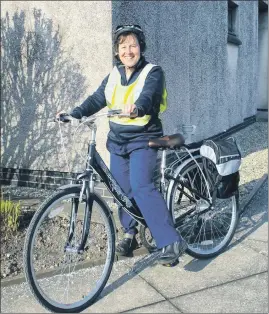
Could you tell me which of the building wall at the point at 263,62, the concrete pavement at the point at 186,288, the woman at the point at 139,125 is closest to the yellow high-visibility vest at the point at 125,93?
the woman at the point at 139,125

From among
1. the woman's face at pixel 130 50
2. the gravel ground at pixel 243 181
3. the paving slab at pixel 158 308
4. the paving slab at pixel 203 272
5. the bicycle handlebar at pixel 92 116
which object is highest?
the woman's face at pixel 130 50

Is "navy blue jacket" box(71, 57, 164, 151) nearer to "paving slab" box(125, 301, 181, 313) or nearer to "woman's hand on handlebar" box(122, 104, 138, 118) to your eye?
"woman's hand on handlebar" box(122, 104, 138, 118)

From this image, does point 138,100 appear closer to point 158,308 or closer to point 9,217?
point 158,308

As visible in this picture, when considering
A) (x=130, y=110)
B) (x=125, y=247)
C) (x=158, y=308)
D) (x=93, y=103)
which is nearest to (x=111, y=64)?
(x=93, y=103)

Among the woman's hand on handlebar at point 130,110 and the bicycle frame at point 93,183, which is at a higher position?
the woman's hand on handlebar at point 130,110

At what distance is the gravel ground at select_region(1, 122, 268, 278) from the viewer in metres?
3.47

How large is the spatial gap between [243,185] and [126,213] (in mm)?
2829

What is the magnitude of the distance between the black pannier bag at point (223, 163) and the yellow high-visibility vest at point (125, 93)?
601 mm

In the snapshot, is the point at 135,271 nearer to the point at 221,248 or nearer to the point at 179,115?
the point at 221,248

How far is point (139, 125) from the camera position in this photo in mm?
3178

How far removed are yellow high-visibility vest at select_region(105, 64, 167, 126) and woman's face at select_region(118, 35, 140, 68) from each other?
0.34 feet

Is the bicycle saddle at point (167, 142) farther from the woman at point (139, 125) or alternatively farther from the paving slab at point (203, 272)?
the paving slab at point (203, 272)

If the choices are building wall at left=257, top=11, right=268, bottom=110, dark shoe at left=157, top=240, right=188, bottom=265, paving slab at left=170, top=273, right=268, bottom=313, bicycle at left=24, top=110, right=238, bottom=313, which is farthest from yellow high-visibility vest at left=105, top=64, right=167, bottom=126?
building wall at left=257, top=11, right=268, bottom=110

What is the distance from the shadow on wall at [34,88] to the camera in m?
5.58
